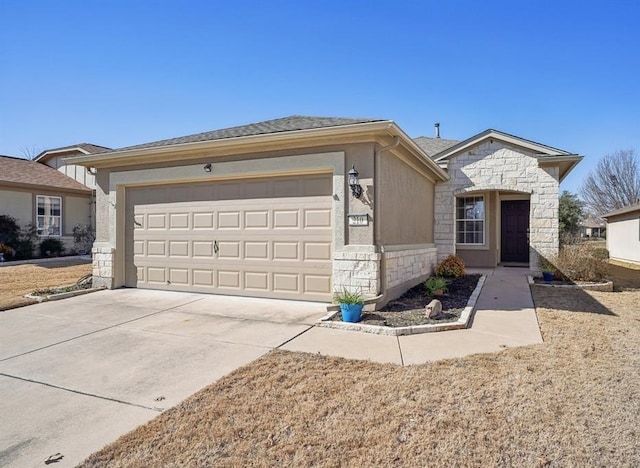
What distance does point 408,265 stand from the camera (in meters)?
8.02

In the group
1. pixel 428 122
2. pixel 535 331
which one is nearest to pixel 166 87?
pixel 535 331

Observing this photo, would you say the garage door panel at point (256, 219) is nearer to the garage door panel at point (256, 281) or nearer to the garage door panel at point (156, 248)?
the garage door panel at point (256, 281)

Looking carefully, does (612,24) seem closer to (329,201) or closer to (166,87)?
(329,201)

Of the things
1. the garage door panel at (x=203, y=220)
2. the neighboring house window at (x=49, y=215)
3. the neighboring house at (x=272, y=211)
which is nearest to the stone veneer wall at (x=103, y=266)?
the neighboring house at (x=272, y=211)

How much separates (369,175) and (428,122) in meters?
15.6

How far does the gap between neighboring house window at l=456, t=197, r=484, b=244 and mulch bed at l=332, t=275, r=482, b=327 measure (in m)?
4.45

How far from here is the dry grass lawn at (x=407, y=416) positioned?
7.69ft

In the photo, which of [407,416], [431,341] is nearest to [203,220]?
[431,341]

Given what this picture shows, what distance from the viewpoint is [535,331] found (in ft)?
16.9

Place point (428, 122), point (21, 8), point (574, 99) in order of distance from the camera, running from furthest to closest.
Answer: point (428, 122) < point (574, 99) < point (21, 8)

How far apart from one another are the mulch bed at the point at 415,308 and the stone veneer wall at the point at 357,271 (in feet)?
1.52

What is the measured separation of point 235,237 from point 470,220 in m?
8.64

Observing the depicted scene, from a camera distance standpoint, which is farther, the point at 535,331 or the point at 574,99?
the point at 574,99

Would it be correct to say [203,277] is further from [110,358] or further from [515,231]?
[515,231]
